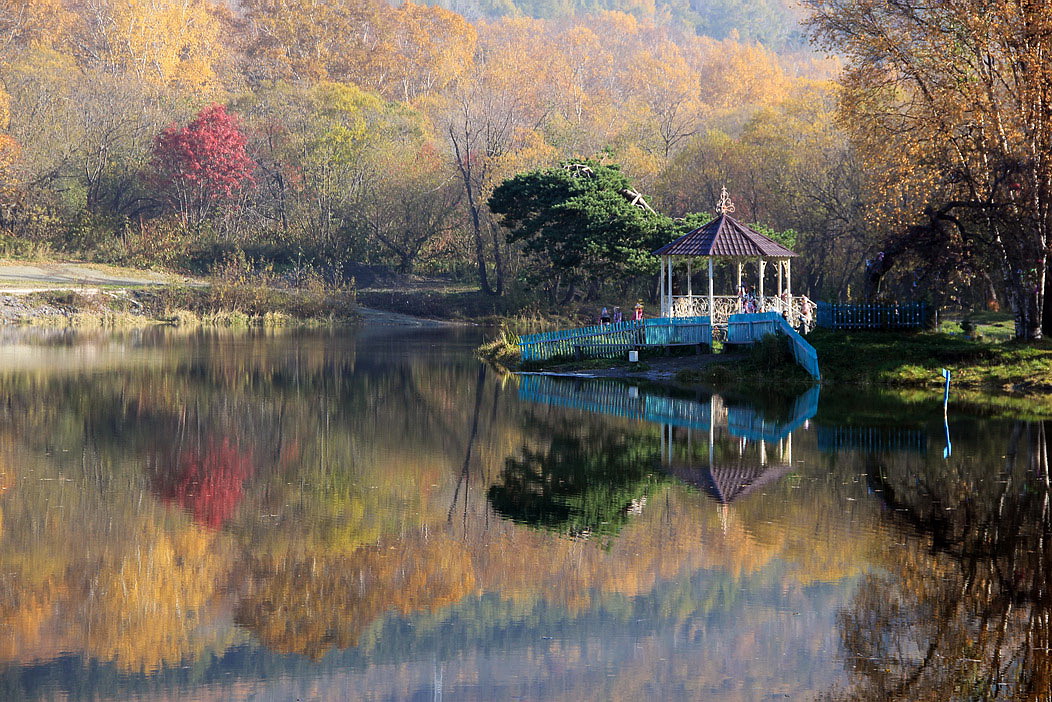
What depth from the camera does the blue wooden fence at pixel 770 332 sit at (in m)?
28.8

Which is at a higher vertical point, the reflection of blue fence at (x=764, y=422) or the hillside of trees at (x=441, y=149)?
the hillside of trees at (x=441, y=149)

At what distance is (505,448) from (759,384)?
11033 millimetres

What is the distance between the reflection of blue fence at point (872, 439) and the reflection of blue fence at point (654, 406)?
752mm

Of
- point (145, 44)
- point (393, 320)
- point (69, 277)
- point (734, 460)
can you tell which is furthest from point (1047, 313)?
point (145, 44)

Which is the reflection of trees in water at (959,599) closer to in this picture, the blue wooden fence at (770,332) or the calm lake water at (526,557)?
the calm lake water at (526,557)

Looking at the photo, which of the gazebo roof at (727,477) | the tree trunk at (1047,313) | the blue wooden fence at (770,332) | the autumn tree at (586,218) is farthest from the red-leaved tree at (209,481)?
the autumn tree at (586,218)

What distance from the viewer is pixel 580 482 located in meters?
16.1

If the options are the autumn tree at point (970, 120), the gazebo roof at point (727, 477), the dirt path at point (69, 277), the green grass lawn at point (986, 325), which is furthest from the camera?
the dirt path at point (69, 277)

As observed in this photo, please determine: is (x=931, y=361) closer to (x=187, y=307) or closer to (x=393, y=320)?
(x=393, y=320)

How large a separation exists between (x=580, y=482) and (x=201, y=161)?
5579cm

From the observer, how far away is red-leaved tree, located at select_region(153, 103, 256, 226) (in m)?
67.2

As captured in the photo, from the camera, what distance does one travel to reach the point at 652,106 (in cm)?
11606

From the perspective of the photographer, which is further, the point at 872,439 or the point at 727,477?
the point at 872,439

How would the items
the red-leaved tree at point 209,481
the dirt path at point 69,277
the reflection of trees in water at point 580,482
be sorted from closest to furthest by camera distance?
the reflection of trees in water at point 580,482 < the red-leaved tree at point 209,481 < the dirt path at point 69,277
